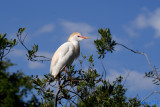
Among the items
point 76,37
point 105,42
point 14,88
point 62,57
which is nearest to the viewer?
point 14,88

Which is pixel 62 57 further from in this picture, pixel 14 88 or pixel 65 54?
pixel 14 88

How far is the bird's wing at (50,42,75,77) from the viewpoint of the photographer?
30.8 feet

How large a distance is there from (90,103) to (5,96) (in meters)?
3.19

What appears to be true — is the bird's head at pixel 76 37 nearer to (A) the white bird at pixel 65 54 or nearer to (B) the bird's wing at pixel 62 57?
(A) the white bird at pixel 65 54

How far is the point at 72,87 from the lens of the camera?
7.93m

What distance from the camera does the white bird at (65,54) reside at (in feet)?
30.7

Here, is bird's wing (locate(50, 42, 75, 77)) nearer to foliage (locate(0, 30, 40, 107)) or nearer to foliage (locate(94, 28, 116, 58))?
foliage (locate(94, 28, 116, 58))

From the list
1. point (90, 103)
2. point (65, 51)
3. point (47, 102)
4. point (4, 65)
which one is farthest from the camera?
point (65, 51)

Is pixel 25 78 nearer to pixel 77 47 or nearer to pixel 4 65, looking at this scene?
pixel 4 65

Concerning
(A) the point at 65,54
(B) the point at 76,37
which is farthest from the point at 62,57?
(B) the point at 76,37

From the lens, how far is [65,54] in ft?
31.8

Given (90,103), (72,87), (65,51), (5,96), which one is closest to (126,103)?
(90,103)

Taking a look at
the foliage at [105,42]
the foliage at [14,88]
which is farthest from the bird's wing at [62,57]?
the foliage at [14,88]

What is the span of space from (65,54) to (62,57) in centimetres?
18
